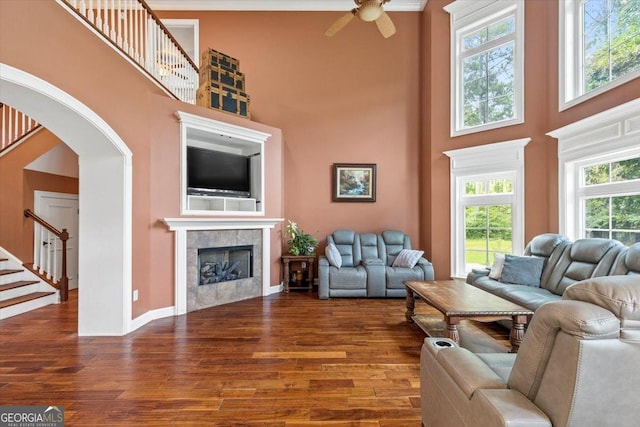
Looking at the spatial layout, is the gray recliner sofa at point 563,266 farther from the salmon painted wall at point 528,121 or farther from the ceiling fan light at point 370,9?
the ceiling fan light at point 370,9

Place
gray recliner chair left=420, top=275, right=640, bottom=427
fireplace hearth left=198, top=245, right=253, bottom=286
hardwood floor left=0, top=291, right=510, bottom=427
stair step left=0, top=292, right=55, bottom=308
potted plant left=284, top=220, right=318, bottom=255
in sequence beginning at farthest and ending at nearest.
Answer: potted plant left=284, top=220, right=318, bottom=255, fireplace hearth left=198, top=245, right=253, bottom=286, stair step left=0, top=292, right=55, bottom=308, hardwood floor left=0, top=291, right=510, bottom=427, gray recliner chair left=420, top=275, right=640, bottom=427

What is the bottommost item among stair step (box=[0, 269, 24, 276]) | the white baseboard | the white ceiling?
the white baseboard

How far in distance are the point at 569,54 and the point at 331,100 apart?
11.8ft

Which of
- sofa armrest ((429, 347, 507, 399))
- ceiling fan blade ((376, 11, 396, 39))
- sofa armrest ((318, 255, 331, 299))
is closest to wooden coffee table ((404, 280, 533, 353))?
sofa armrest ((429, 347, 507, 399))

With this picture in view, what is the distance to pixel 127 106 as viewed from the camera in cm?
347

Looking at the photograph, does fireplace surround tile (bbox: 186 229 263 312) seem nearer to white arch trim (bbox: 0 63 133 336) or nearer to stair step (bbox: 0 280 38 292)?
white arch trim (bbox: 0 63 133 336)

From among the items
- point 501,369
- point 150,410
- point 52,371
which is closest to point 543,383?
point 501,369

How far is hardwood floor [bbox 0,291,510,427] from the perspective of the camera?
199 cm

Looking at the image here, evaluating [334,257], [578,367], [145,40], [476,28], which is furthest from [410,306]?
[145,40]

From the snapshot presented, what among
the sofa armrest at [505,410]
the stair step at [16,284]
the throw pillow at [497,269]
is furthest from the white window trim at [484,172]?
the stair step at [16,284]

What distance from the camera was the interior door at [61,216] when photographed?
4938mm

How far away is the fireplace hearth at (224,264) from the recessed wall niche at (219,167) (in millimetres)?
595

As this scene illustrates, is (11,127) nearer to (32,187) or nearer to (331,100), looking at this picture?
(32,187)

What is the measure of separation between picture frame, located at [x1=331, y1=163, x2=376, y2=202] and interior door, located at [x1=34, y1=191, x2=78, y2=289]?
4.89 metres
